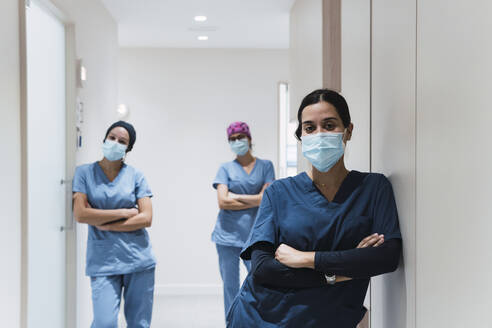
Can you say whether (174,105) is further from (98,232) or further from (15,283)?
(15,283)

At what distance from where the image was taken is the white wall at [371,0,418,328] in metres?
1.45

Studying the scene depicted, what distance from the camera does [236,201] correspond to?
11.6 feet

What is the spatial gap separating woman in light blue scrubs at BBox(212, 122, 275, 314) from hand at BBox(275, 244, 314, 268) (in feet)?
6.47

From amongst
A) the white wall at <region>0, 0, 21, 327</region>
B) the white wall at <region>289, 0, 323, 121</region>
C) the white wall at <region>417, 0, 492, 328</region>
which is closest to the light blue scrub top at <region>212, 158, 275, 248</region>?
the white wall at <region>289, 0, 323, 121</region>

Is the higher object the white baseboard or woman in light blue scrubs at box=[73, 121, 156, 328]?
woman in light blue scrubs at box=[73, 121, 156, 328]

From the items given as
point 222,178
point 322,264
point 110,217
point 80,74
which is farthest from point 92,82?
point 322,264

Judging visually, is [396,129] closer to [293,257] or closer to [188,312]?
[293,257]

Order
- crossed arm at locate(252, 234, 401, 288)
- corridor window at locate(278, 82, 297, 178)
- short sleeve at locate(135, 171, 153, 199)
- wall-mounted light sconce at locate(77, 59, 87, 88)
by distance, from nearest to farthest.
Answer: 1. crossed arm at locate(252, 234, 401, 288)
2. short sleeve at locate(135, 171, 153, 199)
3. wall-mounted light sconce at locate(77, 59, 87, 88)
4. corridor window at locate(278, 82, 297, 178)

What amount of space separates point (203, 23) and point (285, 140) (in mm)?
1711

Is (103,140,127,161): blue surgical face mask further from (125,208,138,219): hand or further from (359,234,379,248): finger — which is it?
(359,234,379,248): finger

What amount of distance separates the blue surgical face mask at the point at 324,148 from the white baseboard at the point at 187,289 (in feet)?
14.1

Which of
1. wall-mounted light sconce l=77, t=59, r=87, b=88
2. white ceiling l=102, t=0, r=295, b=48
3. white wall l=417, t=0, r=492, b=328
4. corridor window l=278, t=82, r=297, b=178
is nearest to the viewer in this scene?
white wall l=417, t=0, r=492, b=328

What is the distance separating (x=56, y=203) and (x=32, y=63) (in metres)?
0.82

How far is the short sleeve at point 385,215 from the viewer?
151 cm
